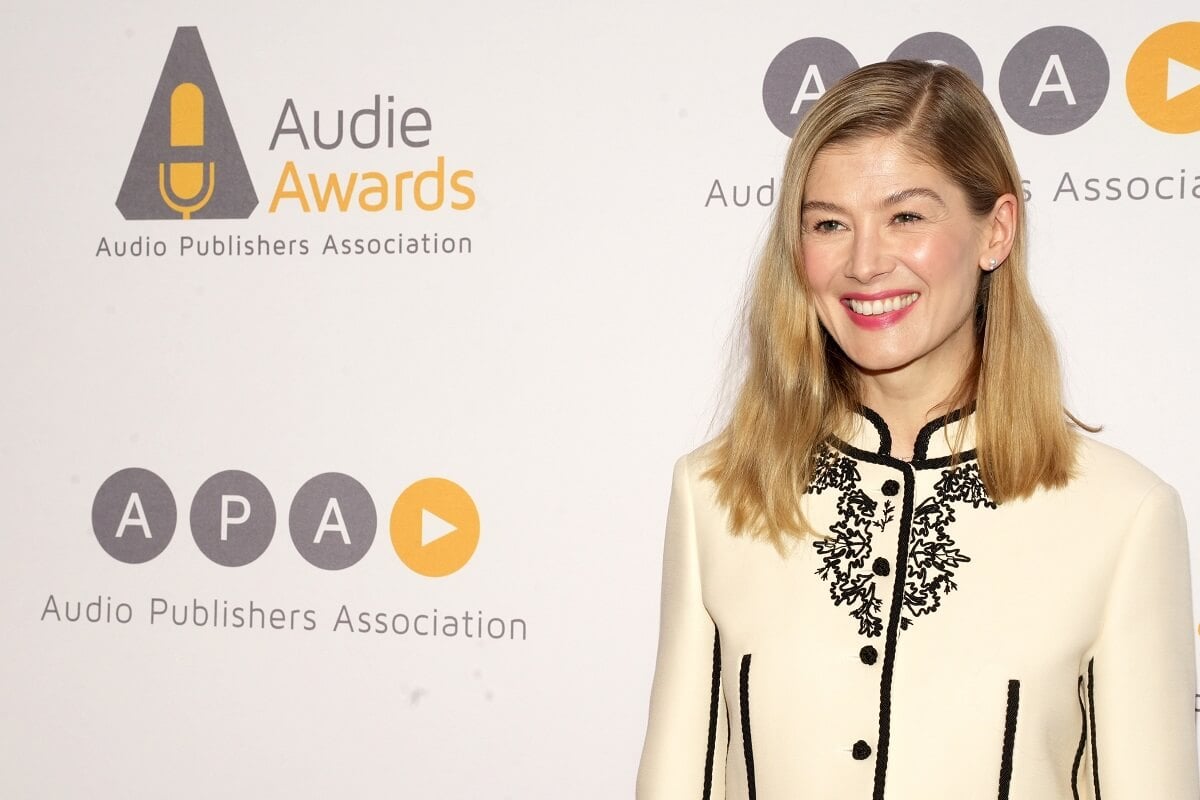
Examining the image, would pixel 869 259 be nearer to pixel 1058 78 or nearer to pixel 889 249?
pixel 889 249

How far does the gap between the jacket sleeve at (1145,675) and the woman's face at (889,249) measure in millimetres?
302

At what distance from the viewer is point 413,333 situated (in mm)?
2102

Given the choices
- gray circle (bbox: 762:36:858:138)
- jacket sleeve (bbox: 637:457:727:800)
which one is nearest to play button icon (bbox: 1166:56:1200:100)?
gray circle (bbox: 762:36:858:138)

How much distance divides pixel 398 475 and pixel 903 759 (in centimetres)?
105

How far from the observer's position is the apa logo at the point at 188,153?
86.1 inches

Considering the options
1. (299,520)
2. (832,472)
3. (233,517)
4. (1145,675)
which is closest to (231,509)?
(233,517)

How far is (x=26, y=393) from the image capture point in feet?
7.49

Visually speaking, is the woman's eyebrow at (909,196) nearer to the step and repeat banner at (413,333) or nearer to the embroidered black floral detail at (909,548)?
the embroidered black floral detail at (909,548)

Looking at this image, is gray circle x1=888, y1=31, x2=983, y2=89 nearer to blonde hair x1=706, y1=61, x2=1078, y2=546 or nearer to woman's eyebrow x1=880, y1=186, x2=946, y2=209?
blonde hair x1=706, y1=61, x2=1078, y2=546

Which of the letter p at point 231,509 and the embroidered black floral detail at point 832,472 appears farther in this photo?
the letter p at point 231,509

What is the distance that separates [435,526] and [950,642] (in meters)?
0.97

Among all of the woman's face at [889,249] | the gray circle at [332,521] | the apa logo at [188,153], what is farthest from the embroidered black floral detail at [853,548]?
the apa logo at [188,153]

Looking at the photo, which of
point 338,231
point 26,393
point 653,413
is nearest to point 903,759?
point 653,413

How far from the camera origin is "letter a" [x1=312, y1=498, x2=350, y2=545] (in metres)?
2.14
